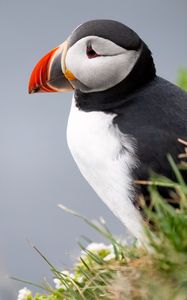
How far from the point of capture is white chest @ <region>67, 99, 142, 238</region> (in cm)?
395

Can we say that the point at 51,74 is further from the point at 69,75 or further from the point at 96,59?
the point at 96,59

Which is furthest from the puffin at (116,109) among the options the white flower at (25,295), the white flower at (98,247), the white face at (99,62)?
the white flower at (25,295)

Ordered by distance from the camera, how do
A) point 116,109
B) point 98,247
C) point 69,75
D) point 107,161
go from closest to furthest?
1. point 107,161
2. point 116,109
3. point 69,75
4. point 98,247

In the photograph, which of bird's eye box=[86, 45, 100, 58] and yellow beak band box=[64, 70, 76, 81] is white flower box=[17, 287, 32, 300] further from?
bird's eye box=[86, 45, 100, 58]

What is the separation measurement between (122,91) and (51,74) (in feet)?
1.55

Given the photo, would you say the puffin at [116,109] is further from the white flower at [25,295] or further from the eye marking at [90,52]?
the white flower at [25,295]

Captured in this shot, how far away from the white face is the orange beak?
0.23 ft

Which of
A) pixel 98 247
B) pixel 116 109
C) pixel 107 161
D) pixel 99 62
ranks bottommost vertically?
pixel 98 247

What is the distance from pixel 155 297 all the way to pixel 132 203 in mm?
1452

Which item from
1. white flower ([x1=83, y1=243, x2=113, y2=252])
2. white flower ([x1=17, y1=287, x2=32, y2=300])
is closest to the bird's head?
white flower ([x1=83, y1=243, x2=113, y2=252])

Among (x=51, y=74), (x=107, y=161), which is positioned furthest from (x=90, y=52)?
(x=107, y=161)

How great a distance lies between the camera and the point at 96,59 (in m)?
4.16

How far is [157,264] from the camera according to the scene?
8.66ft

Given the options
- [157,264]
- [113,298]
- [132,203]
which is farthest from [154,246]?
[132,203]
